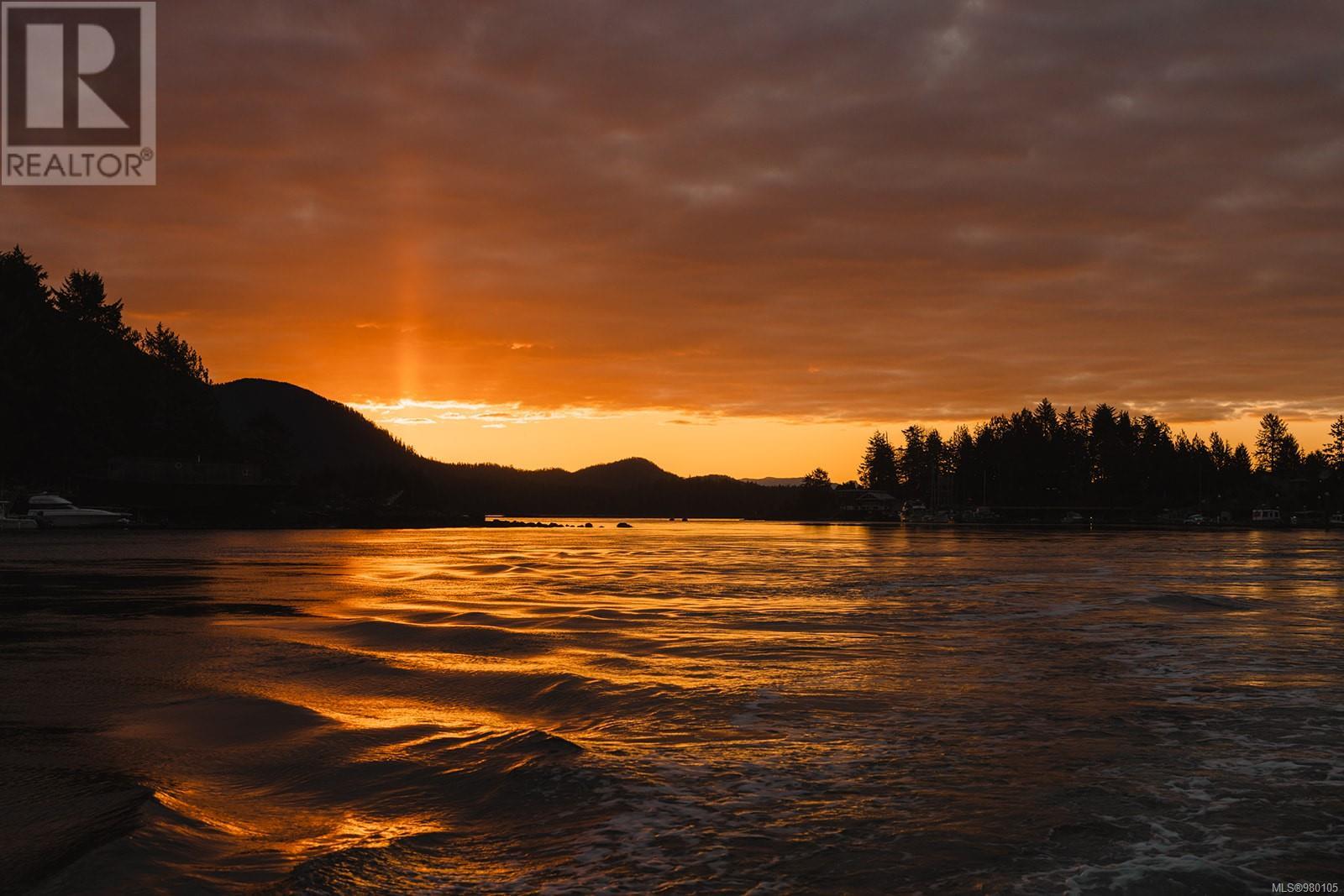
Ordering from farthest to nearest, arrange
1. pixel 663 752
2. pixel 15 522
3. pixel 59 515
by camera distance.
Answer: pixel 59 515 < pixel 15 522 < pixel 663 752

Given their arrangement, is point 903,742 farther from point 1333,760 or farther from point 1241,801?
point 1333,760

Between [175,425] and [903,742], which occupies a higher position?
[175,425]

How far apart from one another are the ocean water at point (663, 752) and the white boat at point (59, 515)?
7691cm

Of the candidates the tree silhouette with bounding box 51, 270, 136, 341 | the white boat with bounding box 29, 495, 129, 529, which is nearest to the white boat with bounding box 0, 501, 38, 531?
the white boat with bounding box 29, 495, 129, 529

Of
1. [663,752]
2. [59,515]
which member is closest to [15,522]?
[59,515]

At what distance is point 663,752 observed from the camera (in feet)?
35.6

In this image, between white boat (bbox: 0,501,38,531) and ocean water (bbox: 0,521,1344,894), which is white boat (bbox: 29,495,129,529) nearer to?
white boat (bbox: 0,501,38,531)

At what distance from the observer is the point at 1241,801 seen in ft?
29.9

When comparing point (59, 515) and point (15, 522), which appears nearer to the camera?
point (15, 522)

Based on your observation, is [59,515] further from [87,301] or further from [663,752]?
[663,752]

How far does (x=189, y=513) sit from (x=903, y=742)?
12503cm

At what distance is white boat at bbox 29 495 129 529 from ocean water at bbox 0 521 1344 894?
252ft

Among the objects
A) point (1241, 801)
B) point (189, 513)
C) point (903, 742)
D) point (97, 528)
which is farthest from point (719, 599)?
point (189, 513)

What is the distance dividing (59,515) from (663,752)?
9840 cm
